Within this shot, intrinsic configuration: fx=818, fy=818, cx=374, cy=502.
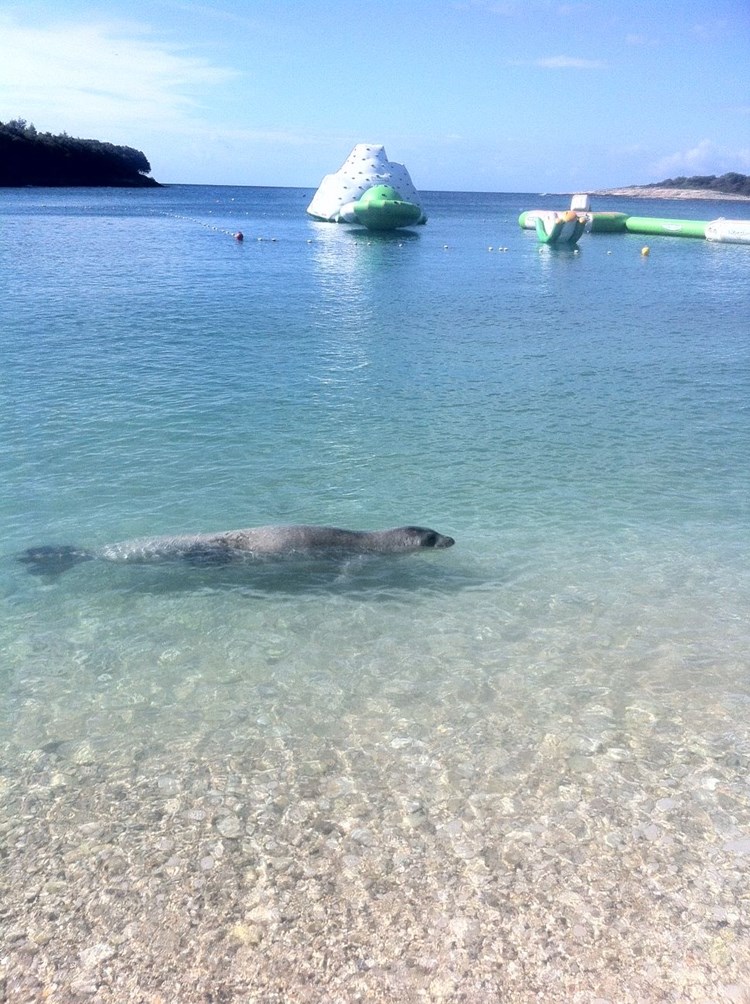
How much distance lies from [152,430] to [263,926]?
35.2 feet

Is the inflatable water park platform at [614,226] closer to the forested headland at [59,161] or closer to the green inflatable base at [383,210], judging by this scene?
the green inflatable base at [383,210]

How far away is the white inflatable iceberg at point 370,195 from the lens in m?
62.7

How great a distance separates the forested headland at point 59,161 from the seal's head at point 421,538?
A: 152684 mm

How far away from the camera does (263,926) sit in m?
4.44

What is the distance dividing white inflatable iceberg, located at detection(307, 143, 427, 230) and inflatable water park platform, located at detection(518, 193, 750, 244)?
1055 cm

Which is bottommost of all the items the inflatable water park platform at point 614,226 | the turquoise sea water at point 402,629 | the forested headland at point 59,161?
the turquoise sea water at point 402,629

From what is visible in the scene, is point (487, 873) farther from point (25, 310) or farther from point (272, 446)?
point (25, 310)

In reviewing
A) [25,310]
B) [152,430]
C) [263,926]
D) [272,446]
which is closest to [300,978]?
[263,926]

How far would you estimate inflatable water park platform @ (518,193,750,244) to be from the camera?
5591 centimetres

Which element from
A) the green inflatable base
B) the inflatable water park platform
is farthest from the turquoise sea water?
the green inflatable base

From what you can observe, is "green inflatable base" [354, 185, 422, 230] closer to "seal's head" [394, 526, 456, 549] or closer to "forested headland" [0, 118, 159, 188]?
"seal's head" [394, 526, 456, 549]

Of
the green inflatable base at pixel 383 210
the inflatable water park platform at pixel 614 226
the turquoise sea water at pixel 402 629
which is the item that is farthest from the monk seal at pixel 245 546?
the green inflatable base at pixel 383 210

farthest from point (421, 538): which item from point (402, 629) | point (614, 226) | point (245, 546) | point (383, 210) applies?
point (614, 226)

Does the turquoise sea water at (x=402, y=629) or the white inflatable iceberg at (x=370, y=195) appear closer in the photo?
the turquoise sea water at (x=402, y=629)
